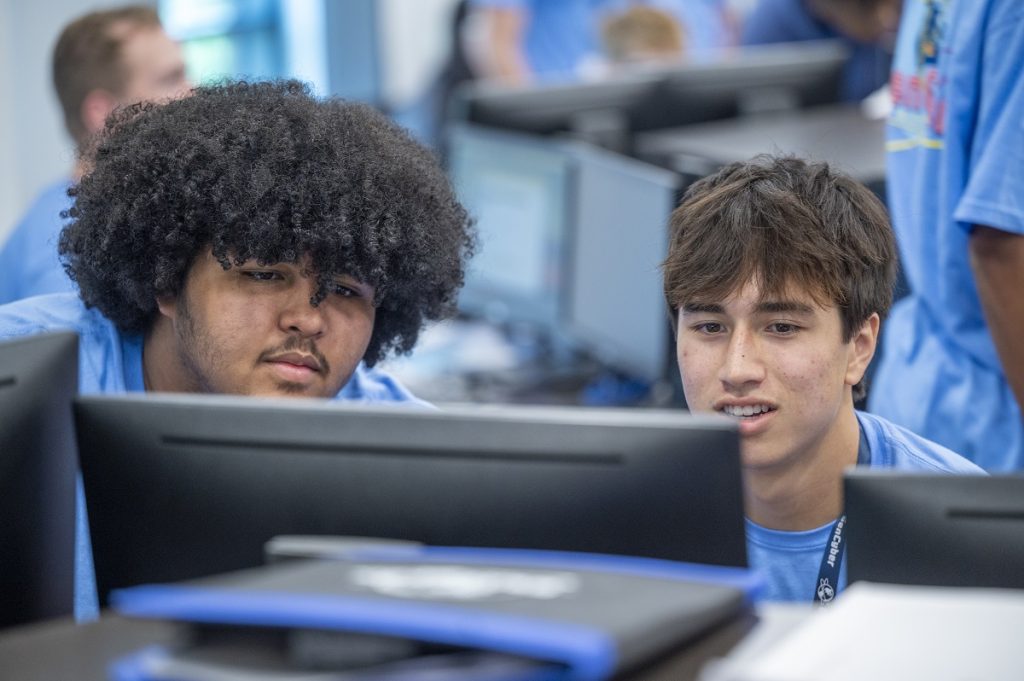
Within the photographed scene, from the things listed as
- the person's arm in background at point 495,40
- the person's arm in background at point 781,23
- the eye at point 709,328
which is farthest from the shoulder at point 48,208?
the person's arm in background at point 495,40

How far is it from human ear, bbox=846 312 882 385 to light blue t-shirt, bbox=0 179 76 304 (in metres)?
1.36

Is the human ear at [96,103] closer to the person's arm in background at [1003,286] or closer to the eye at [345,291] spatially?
the eye at [345,291]

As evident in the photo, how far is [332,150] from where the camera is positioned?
5.61 feet

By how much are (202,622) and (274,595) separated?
0.05m

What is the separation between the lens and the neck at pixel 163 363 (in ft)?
5.84

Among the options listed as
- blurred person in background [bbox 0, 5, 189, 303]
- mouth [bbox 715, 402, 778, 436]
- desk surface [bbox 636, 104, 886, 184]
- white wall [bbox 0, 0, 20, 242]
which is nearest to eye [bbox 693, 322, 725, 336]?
mouth [bbox 715, 402, 778, 436]

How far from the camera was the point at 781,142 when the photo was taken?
3109 mm

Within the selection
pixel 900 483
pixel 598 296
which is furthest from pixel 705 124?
pixel 900 483

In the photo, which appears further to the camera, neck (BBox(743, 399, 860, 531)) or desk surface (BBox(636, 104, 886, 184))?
desk surface (BBox(636, 104, 886, 184))

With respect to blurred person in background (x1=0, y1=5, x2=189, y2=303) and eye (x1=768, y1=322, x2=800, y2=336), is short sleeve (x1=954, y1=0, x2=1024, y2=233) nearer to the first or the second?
eye (x1=768, y1=322, x2=800, y2=336)

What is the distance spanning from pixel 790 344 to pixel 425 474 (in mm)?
703

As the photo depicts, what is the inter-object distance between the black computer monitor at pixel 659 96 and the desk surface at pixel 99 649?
2666 millimetres

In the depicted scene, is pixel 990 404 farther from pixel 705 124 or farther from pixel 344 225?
pixel 705 124

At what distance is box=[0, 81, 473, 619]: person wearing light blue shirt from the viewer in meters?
1.66
